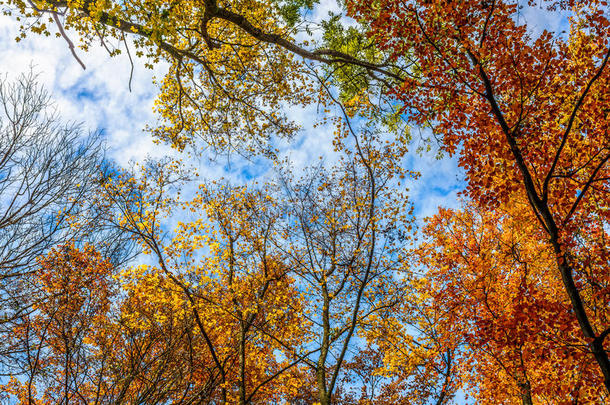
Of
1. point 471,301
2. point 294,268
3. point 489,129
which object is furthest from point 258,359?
point 489,129

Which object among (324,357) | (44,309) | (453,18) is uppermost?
(453,18)

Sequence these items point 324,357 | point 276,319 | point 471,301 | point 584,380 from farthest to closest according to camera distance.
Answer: point 471,301
point 276,319
point 324,357
point 584,380

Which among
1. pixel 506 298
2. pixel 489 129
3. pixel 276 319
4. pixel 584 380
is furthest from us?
pixel 506 298

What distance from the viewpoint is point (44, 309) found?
17.7 feet

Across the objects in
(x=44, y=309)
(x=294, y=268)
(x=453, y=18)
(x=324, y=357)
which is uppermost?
(x=453, y=18)

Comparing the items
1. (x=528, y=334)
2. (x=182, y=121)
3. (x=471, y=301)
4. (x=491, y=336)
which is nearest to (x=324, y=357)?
(x=491, y=336)

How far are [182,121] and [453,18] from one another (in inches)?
291

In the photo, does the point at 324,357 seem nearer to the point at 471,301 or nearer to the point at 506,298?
the point at 471,301

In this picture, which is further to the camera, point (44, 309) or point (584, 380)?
point (584, 380)

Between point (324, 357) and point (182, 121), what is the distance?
8125mm

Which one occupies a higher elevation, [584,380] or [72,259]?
[72,259]

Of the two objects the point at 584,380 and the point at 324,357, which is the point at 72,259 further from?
the point at 584,380

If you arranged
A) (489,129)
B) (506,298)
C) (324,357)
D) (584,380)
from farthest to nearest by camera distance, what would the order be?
1. (506,298)
2. (324,357)
3. (584,380)
4. (489,129)

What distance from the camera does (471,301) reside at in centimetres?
1243
